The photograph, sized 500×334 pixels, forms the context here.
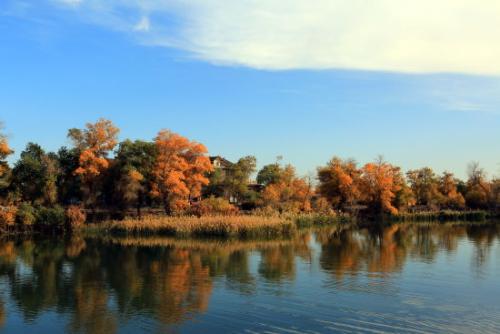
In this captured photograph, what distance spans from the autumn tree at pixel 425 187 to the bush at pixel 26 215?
58.2 m

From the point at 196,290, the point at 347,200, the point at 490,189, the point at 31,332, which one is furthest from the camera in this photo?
the point at 490,189

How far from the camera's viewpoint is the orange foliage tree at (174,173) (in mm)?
48188

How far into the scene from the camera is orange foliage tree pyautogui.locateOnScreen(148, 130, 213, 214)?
48188 millimetres

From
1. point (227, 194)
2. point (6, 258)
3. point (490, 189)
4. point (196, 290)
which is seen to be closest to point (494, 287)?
point (196, 290)

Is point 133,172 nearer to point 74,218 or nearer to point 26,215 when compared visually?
point 74,218

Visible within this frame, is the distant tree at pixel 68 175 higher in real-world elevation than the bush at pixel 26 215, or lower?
higher

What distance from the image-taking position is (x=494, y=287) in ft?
62.5

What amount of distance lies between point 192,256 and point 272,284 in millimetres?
9958

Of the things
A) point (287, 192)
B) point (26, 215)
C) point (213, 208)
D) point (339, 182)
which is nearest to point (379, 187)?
point (339, 182)

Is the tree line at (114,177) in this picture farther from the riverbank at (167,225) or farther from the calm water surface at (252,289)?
the calm water surface at (252,289)

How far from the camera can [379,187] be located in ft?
226

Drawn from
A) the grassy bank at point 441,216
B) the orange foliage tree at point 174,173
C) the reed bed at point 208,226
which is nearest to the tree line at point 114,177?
the orange foliage tree at point 174,173

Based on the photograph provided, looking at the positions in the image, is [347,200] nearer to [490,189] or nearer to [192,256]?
[490,189]

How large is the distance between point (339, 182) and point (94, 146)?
34800mm
